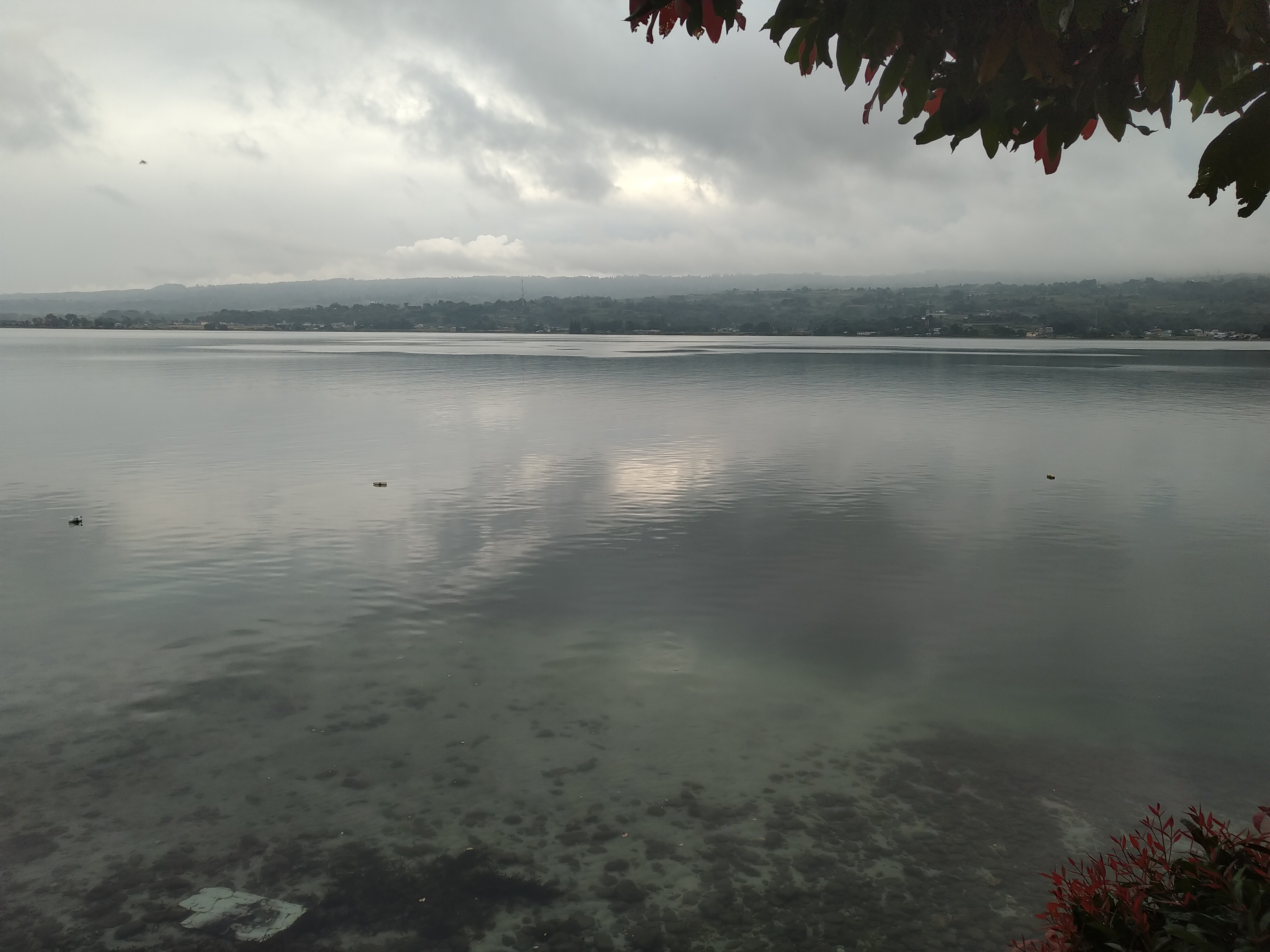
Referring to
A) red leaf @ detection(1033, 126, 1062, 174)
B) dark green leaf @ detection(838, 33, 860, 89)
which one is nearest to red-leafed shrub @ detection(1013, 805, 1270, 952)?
red leaf @ detection(1033, 126, 1062, 174)

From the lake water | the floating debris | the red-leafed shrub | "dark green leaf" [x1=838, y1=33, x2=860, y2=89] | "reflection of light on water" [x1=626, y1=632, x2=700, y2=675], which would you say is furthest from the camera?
"reflection of light on water" [x1=626, y1=632, x2=700, y2=675]

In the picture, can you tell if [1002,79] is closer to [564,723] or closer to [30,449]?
[564,723]

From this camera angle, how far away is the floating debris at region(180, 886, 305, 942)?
19.7ft

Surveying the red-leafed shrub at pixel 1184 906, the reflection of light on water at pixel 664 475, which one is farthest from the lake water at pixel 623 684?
the red-leafed shrub at pixel 1184 906

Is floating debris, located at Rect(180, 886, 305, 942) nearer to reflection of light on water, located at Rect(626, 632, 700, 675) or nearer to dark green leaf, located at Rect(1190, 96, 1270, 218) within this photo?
reflection of light on water, located at Rect(626, 632, 700, 675)

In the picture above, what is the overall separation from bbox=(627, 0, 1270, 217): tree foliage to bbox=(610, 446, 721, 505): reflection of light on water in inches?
670

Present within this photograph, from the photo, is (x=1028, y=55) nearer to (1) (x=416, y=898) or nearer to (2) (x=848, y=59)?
(2) (x=848, y=59)

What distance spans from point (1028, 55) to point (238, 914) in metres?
6.76

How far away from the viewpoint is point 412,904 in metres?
6.32

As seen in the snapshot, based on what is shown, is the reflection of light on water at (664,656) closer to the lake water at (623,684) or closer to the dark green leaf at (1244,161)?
the lake water at (623,684)

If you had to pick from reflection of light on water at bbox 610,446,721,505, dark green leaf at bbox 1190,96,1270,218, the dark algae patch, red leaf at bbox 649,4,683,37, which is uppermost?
red leaf at bbox 649,4,683,37

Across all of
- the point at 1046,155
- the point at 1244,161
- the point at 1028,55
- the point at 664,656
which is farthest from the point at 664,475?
the point at 1244,161

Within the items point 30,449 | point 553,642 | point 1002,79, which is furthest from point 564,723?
point 30,449

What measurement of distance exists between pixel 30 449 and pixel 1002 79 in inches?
1296
